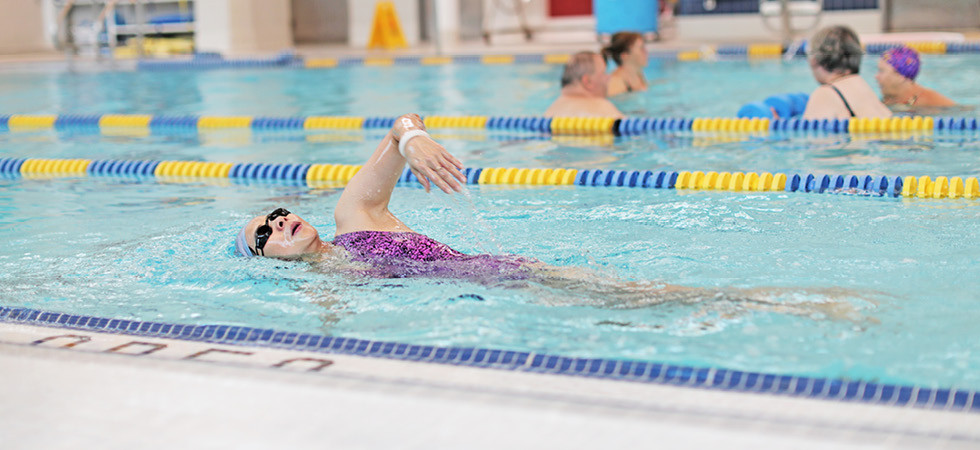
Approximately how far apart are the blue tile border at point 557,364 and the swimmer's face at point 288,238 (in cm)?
61

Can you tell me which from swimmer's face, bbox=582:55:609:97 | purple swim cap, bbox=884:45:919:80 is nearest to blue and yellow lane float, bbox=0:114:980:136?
swimmer's face, bbox=582:55:609:97

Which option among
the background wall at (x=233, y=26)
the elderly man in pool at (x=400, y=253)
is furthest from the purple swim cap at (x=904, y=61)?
the background wall at (x=233, y=26)

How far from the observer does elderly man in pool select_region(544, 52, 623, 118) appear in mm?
6848

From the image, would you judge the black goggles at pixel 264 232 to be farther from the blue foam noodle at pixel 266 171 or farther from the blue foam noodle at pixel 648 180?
the blue foam noodle at pixel 266 171

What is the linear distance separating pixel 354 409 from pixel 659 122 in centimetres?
496

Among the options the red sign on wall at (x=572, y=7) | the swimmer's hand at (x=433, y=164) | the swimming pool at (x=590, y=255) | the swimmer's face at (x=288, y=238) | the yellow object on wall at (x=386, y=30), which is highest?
the red sign on wall at (x=572, y=7)

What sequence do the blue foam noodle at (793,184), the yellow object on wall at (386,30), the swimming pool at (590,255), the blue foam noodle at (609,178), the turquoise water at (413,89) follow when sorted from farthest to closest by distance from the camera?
the yellow object on wall at (386,30) → the turquoise water at (413,89) → the blue foam noodle at (609,178) → the blue foam noodle at (793,184) → the swimming pool at (590,255)

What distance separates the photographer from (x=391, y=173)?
3.39m

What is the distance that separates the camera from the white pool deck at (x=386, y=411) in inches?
76.0

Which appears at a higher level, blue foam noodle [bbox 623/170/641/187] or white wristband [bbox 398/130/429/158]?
white wristband [bbox 398/130/429/158]

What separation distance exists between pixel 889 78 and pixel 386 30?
33.3 ft

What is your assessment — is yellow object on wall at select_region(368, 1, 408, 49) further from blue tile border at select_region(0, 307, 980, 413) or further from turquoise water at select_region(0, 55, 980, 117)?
blue tile border at select_region(0, 307, 980, 413)

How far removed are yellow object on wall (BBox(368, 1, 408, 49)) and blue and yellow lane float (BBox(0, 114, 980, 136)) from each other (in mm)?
7479

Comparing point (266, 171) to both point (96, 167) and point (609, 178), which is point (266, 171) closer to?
point (96, 167)
